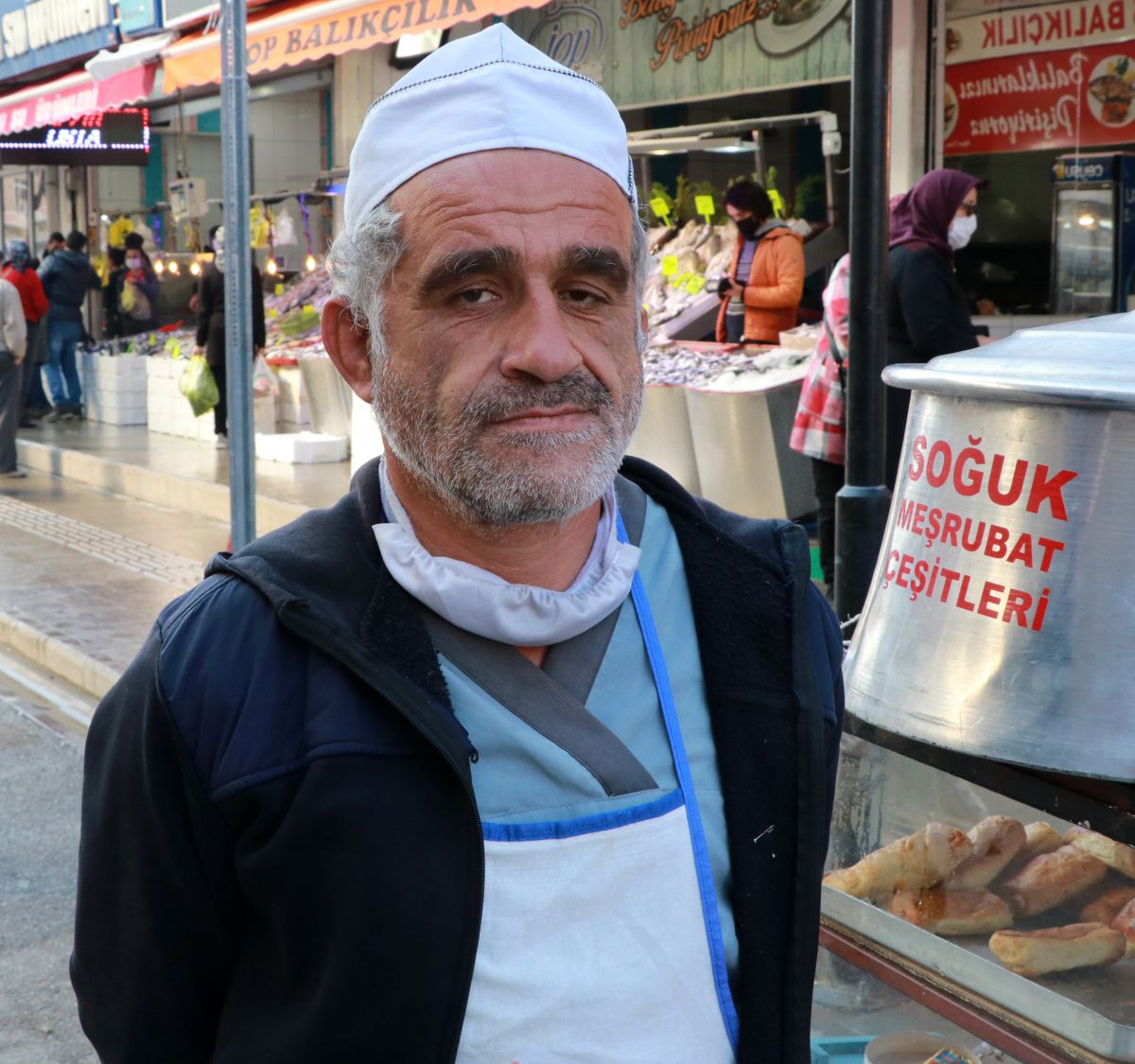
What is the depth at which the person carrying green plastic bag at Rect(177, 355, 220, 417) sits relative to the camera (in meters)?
12.0

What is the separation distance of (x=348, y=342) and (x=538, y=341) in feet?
0.88

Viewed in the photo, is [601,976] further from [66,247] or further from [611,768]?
[66,247]

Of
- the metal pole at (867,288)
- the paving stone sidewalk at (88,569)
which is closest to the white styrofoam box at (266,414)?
the paving stone sidewalk at (88,569)

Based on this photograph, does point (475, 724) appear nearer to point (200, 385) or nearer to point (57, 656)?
point (57, 656)

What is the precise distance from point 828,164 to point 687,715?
867cm

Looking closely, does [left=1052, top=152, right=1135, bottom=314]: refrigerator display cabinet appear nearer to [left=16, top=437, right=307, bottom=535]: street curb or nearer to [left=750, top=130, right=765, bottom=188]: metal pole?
[left=750, top=130, right=765, bottom=188]: metal pole

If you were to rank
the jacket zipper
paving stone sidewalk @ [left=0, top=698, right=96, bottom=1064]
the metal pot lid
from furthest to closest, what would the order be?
1. paving stone sidewalk @ [left=0, top=698, right=96, bottom=1064]
2. the metal pot lid
3. the jacket zipper

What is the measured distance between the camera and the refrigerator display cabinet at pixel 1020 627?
5.66ft

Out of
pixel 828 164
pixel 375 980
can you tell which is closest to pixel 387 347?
pixel 375 980

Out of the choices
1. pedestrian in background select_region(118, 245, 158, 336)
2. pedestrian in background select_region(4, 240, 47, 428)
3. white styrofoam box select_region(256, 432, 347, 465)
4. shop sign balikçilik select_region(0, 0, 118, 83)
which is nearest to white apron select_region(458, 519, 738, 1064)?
white styrofoam box select_region(256, 432, 347, 465)

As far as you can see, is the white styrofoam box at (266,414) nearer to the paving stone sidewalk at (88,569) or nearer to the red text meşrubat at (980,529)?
the paving stone sidewalk at (88,569)

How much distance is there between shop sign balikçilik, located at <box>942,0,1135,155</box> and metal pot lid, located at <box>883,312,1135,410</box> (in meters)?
6.80

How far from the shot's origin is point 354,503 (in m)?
1.53

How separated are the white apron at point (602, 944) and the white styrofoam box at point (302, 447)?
33.0 feet
